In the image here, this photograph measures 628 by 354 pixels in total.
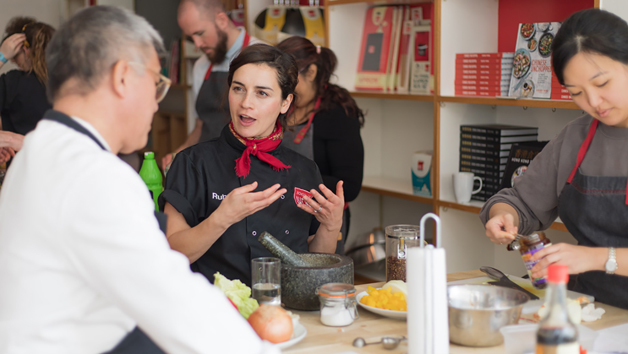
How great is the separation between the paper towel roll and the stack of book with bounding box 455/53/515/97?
1803 mm

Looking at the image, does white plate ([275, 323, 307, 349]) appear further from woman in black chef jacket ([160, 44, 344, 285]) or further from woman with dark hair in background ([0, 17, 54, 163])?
woman with dark hair in background ([0, 17, 54, 163])

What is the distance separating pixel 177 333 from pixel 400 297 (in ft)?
2.34

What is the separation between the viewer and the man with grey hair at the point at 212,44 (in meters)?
3.52

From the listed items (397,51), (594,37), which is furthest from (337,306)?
(397,51)

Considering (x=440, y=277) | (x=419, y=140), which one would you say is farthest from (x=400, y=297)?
(x=419, y=140)

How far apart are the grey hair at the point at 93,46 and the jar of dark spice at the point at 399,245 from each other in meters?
0.88

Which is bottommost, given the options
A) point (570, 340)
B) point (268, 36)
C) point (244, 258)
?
point (244, 258)

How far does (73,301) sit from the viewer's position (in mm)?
1015

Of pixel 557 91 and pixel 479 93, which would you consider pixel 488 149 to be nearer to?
pixel 479 93

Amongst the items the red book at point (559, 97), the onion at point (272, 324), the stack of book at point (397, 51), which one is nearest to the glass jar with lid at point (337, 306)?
the onion at point (272, 324)

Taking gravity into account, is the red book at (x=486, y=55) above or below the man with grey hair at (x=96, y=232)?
above

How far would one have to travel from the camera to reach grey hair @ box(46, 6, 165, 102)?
1054mm

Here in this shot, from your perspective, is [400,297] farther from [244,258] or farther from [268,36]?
[268,36]

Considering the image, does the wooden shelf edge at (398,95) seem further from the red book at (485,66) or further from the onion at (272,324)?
the onion at (272,324)
